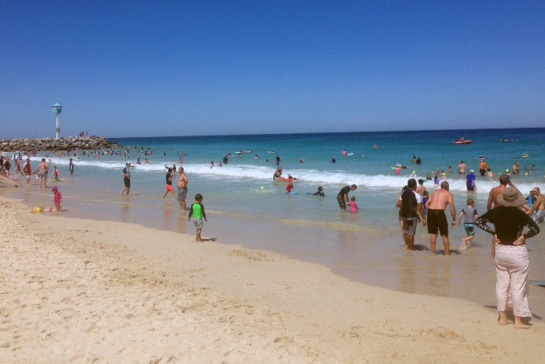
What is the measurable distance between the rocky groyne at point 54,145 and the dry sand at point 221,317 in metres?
71.9

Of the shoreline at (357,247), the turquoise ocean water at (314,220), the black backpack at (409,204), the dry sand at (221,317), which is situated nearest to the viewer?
the dry sand at (221,317)

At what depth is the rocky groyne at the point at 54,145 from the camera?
72500 mm

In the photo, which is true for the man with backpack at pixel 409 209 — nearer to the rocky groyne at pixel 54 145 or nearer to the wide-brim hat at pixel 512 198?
the wide-brim hat at pixel 512 198

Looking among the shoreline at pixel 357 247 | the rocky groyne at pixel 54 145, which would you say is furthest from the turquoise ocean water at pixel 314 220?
the rocky groyne at pixel 54 145

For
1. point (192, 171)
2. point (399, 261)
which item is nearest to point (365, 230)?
point (399, 261)

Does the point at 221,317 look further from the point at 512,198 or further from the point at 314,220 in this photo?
the point at 314,220

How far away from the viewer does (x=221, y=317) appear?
5.50 m

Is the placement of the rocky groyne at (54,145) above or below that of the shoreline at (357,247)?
above

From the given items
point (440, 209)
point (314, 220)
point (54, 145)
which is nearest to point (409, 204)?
point (440, 209)

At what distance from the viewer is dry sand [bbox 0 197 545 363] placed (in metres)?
4.57

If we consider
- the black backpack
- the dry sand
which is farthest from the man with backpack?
the dry sand

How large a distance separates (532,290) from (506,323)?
73.4 inches

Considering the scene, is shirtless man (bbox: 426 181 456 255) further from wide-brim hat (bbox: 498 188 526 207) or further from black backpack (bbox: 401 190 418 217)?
wide-brim hat (bbox: 498 188 526 207)

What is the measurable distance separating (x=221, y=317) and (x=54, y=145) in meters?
78.8
